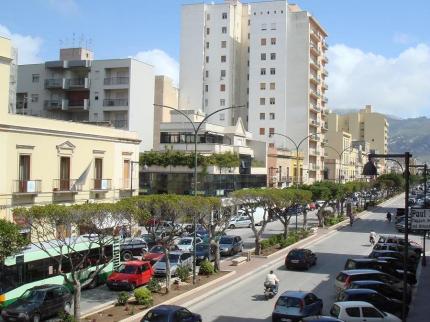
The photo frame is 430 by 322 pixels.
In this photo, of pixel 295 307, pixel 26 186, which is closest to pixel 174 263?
pixel 26 186

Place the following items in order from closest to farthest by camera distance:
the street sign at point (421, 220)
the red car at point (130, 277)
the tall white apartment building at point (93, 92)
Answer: the street sign at point (421, 220) < the red car at point (130, 277) < the tall white apartment building at point (93, 92)

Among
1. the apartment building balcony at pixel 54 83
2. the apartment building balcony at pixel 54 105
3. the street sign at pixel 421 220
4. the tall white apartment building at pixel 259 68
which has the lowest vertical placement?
the street sign at pixel 421 220

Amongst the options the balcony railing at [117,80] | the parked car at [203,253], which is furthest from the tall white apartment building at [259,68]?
the parked car at [203,253]

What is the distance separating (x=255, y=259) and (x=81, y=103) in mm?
43677

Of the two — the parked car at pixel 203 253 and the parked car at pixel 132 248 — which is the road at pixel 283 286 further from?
the parked car at pixel 132 248

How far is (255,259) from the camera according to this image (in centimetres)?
4144

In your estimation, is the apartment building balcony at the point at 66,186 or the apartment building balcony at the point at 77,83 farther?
the apartment building balcony at the point at 77,83

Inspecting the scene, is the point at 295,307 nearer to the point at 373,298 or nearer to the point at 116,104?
the point at 373,298

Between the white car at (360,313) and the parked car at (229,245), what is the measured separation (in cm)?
2138

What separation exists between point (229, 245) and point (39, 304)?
2172 centimetres

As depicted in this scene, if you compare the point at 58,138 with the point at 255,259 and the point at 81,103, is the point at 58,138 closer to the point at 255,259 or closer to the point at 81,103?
the point at 255,259

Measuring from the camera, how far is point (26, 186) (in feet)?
123

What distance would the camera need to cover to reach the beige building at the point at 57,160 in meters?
36.4

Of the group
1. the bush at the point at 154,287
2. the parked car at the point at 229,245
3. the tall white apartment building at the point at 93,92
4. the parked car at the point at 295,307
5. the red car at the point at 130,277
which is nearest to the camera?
the parked car at the point at 295,307
